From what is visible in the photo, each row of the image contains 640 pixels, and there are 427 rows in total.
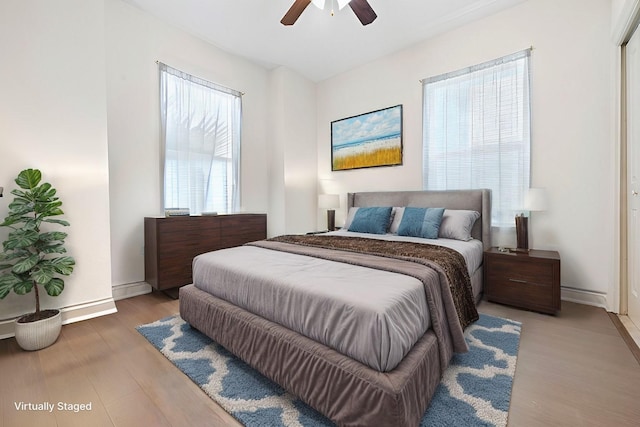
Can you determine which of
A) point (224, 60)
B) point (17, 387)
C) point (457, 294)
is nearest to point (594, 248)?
point (457, 294)

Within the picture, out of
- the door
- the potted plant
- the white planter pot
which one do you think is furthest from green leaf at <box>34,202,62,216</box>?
the door

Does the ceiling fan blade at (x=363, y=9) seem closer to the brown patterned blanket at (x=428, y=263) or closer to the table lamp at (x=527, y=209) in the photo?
the brown patterned blanket at (x=428, y=263)

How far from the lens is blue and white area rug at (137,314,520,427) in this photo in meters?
1.26

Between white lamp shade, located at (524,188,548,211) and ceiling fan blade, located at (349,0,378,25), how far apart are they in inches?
89.2

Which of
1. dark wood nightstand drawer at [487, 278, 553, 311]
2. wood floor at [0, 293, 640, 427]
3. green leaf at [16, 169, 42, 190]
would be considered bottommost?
wood floor at [0, 293, 640, 427]

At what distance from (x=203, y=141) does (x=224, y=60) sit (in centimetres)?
127

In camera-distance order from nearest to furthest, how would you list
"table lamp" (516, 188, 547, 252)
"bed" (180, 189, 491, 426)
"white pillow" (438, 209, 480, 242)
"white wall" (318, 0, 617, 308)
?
"bed" (180, 189, 491, 426) < "white wall" (318, 0, 617, 308) < "table lamp" (516, 188, 547, 252) < "white pillow" (438, 209, 480, 242)

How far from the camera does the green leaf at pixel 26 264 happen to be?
1.84m

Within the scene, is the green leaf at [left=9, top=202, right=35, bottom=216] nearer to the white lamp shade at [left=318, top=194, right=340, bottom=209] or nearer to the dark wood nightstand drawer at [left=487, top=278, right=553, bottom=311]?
the white lamp shade at [left=318, top=194, right=340, bottom=209]

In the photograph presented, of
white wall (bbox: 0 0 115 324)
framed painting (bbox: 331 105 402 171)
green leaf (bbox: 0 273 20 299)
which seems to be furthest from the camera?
framed painting (bbox: 331 105 402 171)

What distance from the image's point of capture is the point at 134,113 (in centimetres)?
302

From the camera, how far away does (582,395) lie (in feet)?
4.54

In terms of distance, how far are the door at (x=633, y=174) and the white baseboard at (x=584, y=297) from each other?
0.24 m

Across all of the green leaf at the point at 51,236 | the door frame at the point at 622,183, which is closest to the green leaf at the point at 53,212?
the green leaf at the point at 51,236
